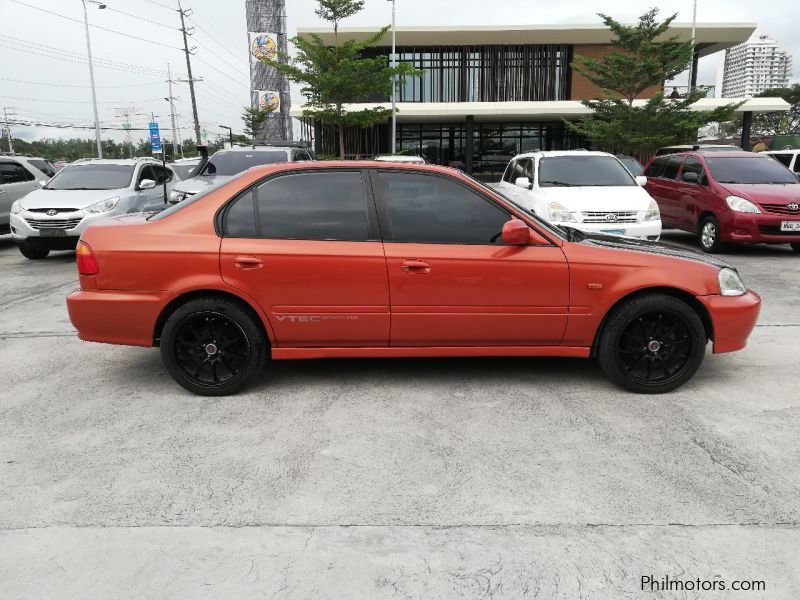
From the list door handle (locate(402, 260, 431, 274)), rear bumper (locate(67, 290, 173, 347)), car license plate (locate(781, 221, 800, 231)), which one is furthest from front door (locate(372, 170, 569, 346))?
car license plate (locate(781, 221, 800, 231))

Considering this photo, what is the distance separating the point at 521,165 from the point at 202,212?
8126 mm

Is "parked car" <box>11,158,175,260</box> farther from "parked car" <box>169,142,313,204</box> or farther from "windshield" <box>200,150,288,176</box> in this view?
"windshield" <box>200,150,288,176</box>

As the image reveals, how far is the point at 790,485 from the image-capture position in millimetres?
3076

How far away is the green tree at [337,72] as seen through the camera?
2397 cm

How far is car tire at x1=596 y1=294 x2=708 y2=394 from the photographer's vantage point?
4250 millimetres

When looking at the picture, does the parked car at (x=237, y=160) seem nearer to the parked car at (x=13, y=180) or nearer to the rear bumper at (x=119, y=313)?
the parked car at (x=13, y=180)

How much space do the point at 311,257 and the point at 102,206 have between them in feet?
25.1

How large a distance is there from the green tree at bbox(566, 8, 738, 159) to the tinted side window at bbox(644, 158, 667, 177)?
14184 mm

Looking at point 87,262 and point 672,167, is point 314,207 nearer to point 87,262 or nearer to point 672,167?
point 87,262

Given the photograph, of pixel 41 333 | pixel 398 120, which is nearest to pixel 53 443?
pixel 41 333

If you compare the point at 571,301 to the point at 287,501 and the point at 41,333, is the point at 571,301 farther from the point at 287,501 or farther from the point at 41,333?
the point at 41,333

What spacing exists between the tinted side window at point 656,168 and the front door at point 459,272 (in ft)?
32.5

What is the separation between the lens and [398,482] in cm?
313

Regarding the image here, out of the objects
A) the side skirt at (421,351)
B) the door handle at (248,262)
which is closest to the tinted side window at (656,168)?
the side skirt at (421,351)
